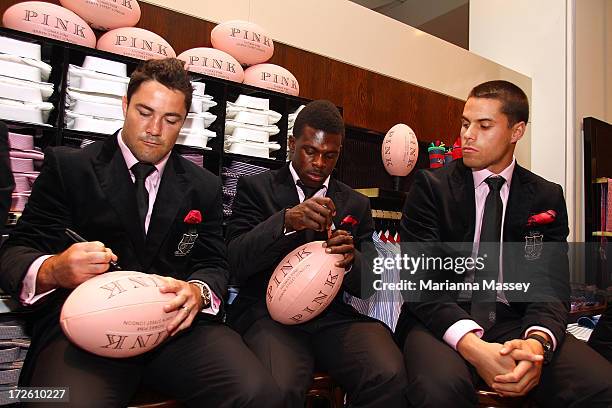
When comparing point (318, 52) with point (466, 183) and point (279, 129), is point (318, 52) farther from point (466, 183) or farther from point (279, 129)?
point (466, 183)

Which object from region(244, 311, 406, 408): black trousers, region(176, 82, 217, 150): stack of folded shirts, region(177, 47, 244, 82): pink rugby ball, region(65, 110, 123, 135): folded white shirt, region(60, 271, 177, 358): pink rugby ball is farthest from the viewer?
region(177, 47, 244, 82): pink rugby ball

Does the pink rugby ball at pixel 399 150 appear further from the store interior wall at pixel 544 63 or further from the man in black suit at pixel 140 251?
the man in black suit at pixel 140 251

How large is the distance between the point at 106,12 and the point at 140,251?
133cm

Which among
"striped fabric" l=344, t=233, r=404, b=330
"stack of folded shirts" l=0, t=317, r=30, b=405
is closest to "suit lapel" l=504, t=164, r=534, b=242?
"striped fabric" l=344, t=233, r=404, b=330

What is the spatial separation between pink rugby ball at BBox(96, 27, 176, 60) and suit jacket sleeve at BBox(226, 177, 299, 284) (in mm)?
836

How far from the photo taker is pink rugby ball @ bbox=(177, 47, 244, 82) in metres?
2.52

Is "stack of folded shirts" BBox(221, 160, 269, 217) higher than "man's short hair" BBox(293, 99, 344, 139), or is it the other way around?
"man's short hair" BBox(293, 99, 344, 139)

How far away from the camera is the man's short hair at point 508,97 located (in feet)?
6.43

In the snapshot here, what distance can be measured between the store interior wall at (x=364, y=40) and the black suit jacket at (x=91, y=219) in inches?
61.7

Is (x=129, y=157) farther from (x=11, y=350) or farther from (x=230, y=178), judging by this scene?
(x=230, y=178)

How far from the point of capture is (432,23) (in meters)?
6.99

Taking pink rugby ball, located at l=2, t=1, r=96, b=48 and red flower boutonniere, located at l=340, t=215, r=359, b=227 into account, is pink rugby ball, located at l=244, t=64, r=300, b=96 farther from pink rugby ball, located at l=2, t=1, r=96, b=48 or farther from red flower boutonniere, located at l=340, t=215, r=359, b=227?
red flower boutonniere, located at l=340, t=215, r=359, b=227

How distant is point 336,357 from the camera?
1.71m

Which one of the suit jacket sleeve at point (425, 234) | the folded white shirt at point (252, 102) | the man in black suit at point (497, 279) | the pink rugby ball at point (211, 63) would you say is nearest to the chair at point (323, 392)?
the man in black suit at point (497, 279)
